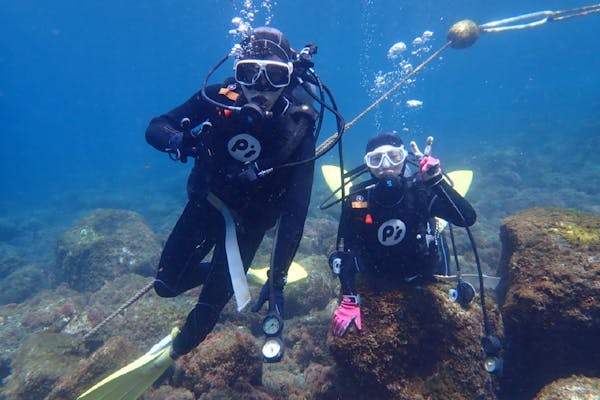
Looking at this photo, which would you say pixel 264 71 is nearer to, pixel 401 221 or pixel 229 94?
pixel 229 94

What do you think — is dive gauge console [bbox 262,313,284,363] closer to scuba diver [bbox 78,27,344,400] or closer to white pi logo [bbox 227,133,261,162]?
scuba diver [bbox 78,27,344,400]

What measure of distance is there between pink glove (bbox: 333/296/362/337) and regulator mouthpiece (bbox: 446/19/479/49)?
9.16m

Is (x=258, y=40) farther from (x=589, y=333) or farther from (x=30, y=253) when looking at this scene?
(x=30, y=253)

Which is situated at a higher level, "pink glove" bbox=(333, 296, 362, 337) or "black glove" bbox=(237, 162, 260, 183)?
"black glove" bbox=(237, 162, 260, 183)

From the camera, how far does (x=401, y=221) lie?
4.37 m

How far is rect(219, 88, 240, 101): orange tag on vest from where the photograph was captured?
395cm

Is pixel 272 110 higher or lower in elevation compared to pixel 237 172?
higher

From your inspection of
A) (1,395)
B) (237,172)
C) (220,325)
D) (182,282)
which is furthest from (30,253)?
(237,172)

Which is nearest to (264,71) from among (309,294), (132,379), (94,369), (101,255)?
(132,379)

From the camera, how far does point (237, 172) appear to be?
3645 millimetres

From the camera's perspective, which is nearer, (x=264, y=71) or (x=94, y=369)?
(x=264, y=71)

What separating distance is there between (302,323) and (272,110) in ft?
14.5

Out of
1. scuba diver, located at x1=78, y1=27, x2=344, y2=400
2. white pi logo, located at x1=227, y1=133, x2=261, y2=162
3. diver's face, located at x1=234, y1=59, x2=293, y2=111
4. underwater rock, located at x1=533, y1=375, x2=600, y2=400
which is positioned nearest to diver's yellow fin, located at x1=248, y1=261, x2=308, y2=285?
scuba diver, located at x1=78, y1=27, x2=344, y2=400

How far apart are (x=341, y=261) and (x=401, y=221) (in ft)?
3.04
